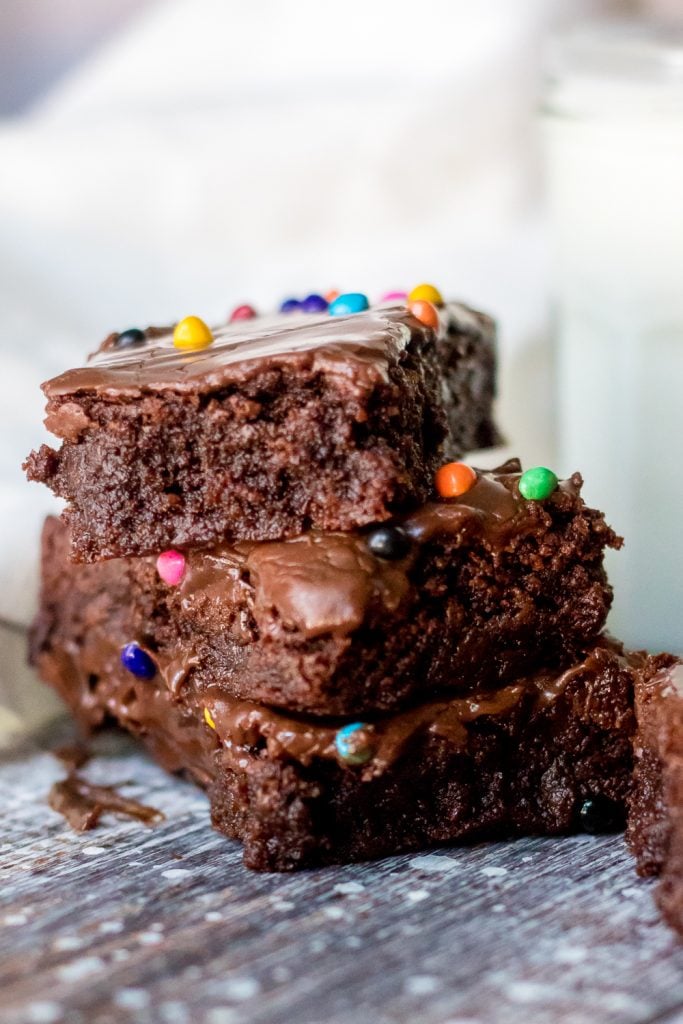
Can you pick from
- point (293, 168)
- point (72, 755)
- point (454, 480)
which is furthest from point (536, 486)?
point (293, 168)

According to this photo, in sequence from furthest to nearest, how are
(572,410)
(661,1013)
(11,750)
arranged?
1. (572,410)
2. (11,750)
3. (661,1013)

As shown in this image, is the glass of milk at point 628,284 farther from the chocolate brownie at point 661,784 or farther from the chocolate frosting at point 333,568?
the chocolate brownie at point 661,784

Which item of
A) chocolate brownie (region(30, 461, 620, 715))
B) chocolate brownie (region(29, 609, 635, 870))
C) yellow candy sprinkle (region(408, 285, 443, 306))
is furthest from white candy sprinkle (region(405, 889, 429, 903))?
yellow candy sprinkle (region(408, 285, 443, 306))

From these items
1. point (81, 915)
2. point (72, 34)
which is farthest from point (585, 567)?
point (72, 34)

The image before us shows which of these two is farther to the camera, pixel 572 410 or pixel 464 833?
pixel 572 410

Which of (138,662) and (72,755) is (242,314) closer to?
(138,662)

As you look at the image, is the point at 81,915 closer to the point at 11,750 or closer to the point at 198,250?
the point at 11,750

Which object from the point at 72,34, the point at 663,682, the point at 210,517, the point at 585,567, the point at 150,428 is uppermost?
the point at 72,34

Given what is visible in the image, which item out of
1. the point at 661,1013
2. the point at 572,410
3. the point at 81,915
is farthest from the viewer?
the point at 572,410
